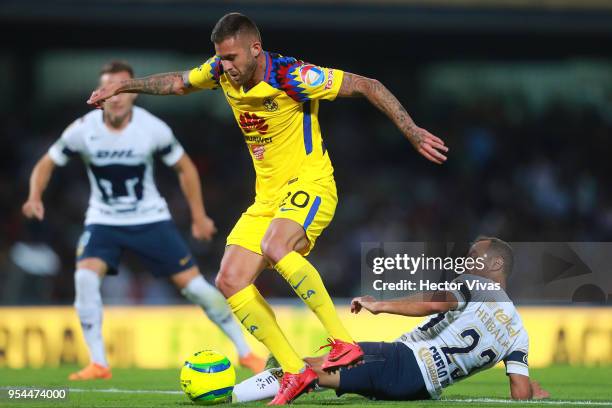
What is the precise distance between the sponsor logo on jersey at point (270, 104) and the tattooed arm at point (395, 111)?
41cm

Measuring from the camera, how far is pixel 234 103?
7.46 m

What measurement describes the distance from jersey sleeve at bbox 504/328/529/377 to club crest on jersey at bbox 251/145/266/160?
191 cm

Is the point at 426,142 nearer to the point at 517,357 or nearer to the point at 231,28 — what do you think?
the point at 231,28

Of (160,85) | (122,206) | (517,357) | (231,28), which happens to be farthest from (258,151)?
(122,206)

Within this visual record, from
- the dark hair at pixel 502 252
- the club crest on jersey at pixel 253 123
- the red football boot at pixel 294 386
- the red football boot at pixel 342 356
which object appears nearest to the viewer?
the red football boot at pixel 342 356

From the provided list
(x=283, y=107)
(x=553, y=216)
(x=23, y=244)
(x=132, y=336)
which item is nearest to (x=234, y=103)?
(x=283, y=107)

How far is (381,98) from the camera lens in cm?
712

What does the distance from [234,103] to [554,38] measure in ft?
42.5

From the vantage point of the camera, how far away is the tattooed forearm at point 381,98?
7043mm

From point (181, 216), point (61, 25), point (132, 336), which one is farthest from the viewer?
point (61, 25)

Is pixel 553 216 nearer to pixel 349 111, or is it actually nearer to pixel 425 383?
pixel 349 111

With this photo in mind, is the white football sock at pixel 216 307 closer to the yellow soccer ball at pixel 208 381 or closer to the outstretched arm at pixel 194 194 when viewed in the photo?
the outstretched arm at pixel 194 194

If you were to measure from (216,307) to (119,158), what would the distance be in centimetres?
143

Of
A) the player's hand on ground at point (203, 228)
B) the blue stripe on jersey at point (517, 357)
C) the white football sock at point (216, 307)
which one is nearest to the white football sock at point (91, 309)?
the white football sock at point (216, 307)
